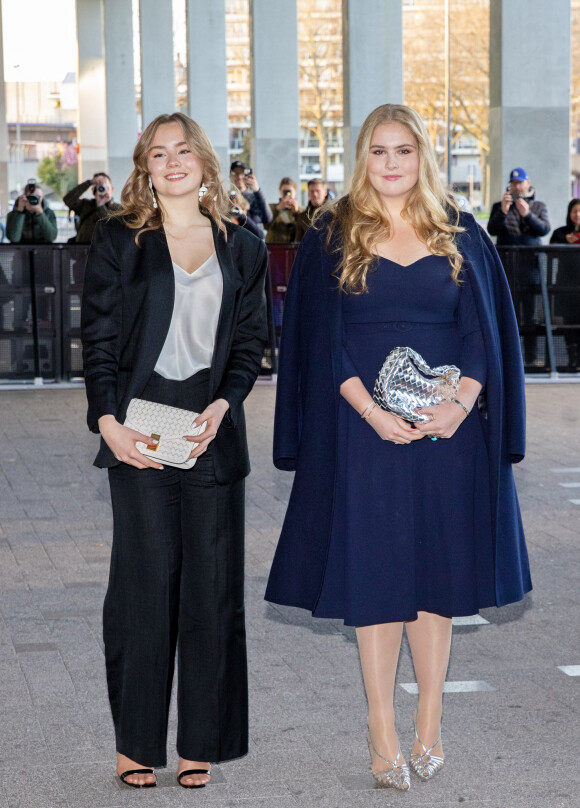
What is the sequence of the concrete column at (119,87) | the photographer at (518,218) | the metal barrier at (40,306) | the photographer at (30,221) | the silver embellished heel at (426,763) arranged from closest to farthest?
1. the silver embellished heel at (426,763)
2. the metal barrier at (40,306)
3. the photographer at (518,218)
4. the photographer at (30,221)
5. the concrete column at (119,87)

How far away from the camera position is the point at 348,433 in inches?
Answer: 164

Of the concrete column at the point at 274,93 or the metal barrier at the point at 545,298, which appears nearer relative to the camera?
the metal barrier at the point at 545,298

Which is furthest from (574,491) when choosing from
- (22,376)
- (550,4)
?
(550,4)

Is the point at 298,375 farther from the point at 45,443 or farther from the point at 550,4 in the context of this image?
the point at 550,4

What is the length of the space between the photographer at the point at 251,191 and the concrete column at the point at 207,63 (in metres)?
15.5

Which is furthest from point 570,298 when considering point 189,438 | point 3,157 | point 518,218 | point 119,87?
point 3,157

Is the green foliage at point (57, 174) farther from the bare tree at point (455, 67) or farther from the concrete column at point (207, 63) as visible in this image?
the concrete column at point (207, 63)

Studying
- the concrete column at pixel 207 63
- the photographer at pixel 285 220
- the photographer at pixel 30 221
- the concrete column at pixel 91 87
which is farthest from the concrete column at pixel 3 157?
the photographer at pixel 285 220

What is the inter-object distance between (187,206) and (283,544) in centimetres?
108

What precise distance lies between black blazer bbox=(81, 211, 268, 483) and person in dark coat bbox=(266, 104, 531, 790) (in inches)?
10.1

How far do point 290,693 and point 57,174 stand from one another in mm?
113966

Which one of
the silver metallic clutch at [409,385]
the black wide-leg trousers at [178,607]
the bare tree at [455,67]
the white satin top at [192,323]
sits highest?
the bare tree at [455,67]

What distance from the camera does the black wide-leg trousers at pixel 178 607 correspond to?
13.1ft

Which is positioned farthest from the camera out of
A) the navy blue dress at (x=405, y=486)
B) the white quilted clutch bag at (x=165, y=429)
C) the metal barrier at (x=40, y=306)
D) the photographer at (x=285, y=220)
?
the photographer at (x=285, y=220)
